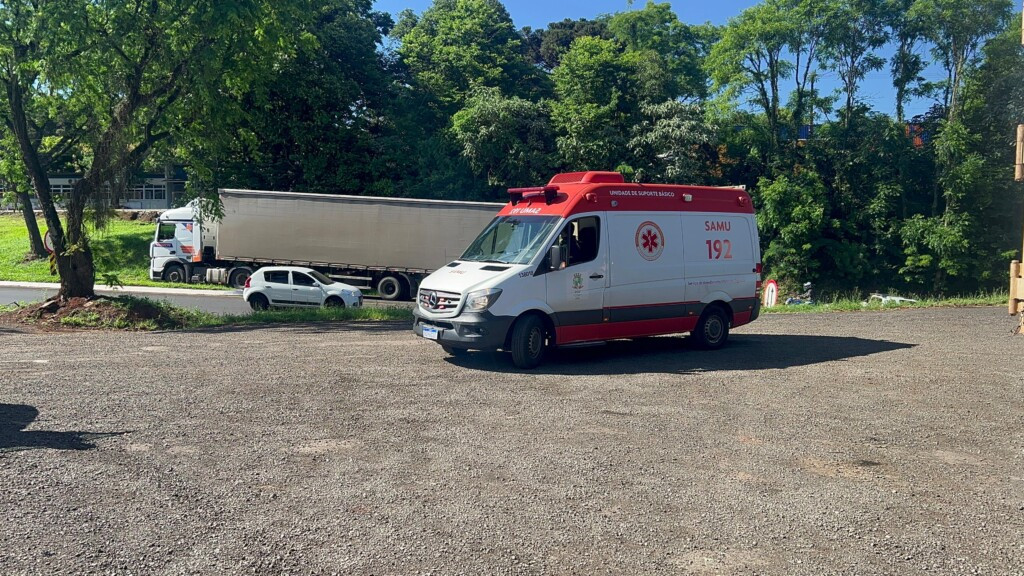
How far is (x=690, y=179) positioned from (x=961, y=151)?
11.8 meters

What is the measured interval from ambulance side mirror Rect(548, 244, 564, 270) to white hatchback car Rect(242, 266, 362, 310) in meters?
13.7

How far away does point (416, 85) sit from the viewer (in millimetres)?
42812

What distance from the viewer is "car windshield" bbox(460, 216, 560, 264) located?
38.0ft

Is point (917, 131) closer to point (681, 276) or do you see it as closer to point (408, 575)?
point (681, 276)

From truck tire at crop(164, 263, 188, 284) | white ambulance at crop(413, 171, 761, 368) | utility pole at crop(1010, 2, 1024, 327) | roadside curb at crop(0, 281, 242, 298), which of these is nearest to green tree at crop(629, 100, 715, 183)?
roadside curb at crop(0, 281, 242, 298)

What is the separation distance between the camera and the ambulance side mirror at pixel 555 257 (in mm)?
11281

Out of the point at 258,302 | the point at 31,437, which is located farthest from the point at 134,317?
A: the point at 31,437

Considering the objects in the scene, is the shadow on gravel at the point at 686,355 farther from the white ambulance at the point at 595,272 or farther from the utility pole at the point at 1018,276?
the utility pole at the point at 1018,276

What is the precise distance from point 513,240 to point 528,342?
154cm

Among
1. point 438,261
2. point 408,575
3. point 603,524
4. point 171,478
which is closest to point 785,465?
point 603,524

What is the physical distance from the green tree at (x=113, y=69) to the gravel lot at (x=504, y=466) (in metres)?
6.57

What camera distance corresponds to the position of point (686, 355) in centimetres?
1271

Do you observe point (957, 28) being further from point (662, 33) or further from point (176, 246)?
point (176, 246)

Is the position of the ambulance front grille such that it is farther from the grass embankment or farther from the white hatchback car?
the white hatchback car
